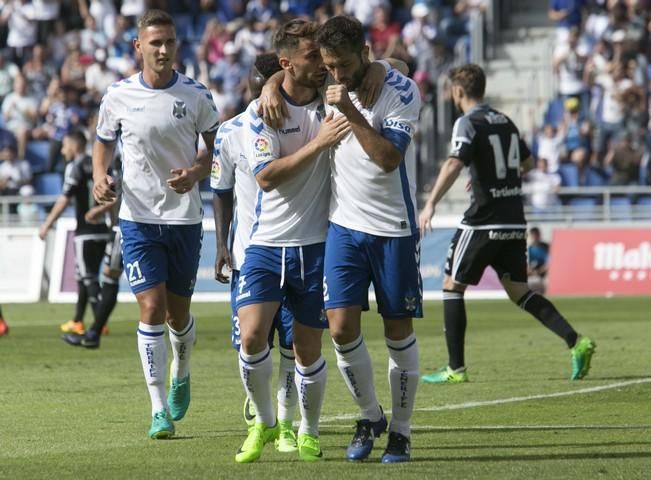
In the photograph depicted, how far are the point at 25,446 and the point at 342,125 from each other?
2727 mm

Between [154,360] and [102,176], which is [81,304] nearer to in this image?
[102,176]

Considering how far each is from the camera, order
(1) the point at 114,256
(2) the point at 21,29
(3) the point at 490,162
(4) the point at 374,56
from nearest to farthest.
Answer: (3) the point at 490,162 < (1) the point at 114,256 < (4) the point at 374,56 < (2) the point at 21,29

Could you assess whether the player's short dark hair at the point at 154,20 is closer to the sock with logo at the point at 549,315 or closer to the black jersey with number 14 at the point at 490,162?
the black jersey with number 14 at the point at 490,162

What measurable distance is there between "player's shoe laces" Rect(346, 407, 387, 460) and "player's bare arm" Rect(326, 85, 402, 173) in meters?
1.38

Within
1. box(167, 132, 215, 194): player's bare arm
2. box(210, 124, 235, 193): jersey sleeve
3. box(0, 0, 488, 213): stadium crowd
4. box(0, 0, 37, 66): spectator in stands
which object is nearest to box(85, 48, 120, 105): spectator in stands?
box(0, 0, 488, 213): stadium crowd

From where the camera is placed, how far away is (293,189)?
8.23 m

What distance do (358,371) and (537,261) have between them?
16774mm

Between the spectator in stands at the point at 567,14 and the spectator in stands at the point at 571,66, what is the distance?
1.72ft

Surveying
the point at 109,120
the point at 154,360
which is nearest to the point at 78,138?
the point at 109,120

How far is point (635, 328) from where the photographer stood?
58.5ft

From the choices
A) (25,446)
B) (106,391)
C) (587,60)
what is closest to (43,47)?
(587,60)

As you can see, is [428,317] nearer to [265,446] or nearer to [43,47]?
[265,446]

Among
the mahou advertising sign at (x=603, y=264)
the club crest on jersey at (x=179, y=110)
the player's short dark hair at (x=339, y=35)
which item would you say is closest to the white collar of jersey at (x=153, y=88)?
the club crest on jersey at (x=179, y=110)

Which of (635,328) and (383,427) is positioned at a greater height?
(383,427)
